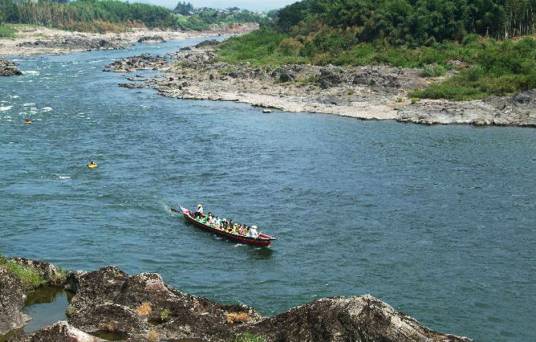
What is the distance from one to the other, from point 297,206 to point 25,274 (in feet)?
75.9

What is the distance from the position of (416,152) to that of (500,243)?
24.1 metres

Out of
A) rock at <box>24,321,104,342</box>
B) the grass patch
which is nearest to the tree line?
the grass patch

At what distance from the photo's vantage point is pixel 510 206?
49500mm

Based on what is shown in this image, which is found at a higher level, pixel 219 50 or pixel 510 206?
pixel 219 50

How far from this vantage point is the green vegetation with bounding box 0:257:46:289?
32.1 m

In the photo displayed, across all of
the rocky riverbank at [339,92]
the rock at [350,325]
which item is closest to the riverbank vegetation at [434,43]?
the rocky riverbank at [339,92]

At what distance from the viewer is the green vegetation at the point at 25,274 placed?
32125 millimetres

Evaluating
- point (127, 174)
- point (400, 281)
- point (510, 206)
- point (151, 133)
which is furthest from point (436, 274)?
point (151, 133)

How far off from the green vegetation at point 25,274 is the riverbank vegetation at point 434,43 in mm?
67183

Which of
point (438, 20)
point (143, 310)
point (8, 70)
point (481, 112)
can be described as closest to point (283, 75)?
point (438, 20)

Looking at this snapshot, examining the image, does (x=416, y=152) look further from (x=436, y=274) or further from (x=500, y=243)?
(x=436, y=274)

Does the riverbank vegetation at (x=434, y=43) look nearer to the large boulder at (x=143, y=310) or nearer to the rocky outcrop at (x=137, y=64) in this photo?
the rocky outcrop at (x=137, y=64)

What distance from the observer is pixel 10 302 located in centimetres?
2945

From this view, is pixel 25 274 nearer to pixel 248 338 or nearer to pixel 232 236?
pixel 248 338
